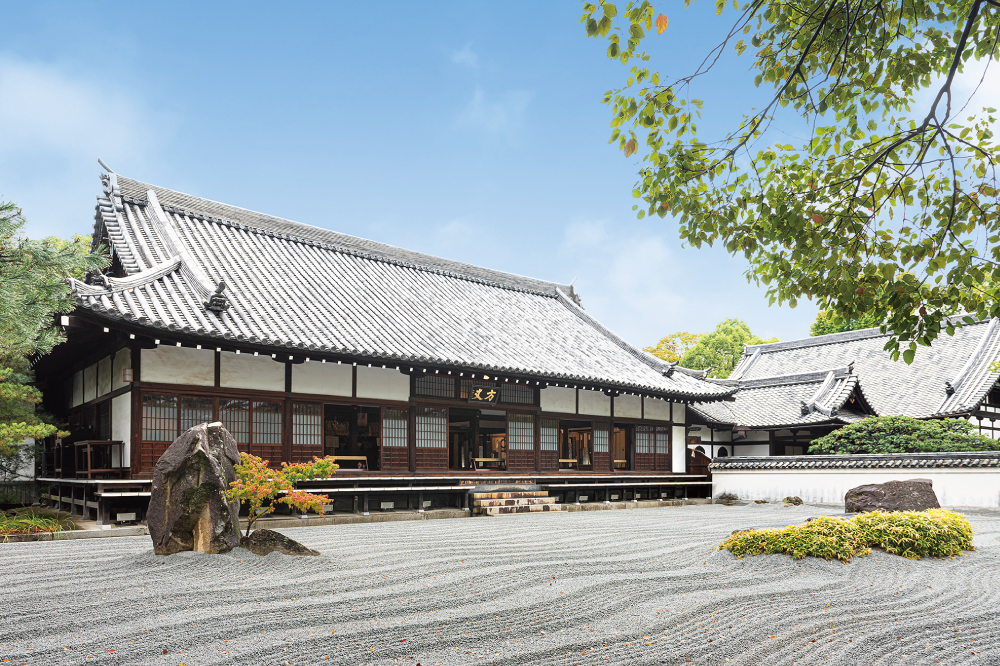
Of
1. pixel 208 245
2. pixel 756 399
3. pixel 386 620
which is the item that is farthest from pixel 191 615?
pixel 756 399

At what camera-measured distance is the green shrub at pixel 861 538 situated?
9242 mm

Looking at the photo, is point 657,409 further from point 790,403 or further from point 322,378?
point 322,378

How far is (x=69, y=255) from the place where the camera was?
1048cm

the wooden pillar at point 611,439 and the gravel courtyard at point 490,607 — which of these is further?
the wooden pillar at point 611,439

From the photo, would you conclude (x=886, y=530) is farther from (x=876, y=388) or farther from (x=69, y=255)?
(x=876, y=388)

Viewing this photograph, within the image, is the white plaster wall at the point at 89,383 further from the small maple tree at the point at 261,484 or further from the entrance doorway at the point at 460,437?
the entrance doorway at the point at 460,437

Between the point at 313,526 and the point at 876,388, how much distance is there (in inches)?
1065

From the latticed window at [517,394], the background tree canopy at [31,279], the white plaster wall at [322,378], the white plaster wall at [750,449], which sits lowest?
the white plaster wall at [750,449]

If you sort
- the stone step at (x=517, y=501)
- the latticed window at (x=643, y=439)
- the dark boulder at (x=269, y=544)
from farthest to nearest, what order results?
the latticed window at (x=643, y=439)
the stone step at (x=517, y=501)
the dark boulder at (x=269, y=544)

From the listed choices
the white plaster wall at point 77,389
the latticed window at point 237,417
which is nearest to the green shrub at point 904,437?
the latticed window at point 237,417

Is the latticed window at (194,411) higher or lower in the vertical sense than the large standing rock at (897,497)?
higher

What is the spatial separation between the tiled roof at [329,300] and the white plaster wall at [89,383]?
285cm

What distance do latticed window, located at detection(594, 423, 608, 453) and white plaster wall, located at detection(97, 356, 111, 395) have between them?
13.5 meters

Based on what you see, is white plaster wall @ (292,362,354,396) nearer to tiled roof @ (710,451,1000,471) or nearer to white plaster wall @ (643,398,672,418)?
white plaster wall @ (643,398,672,418)
